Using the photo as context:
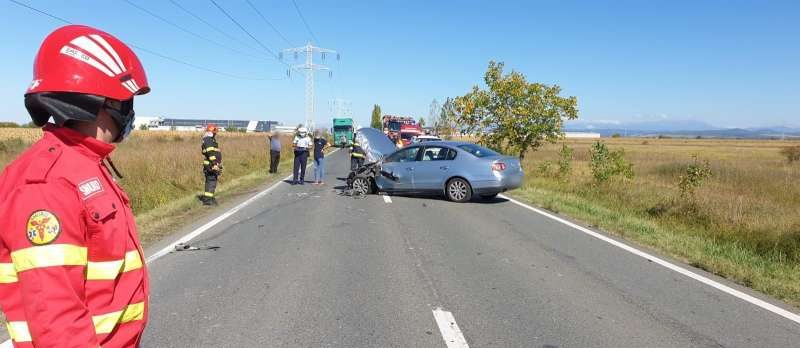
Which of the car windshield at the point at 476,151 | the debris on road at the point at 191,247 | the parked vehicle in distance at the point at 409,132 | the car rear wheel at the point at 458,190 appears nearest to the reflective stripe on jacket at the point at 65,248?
the debris on road at the point at 191,247

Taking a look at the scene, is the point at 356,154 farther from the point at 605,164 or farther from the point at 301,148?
the point at 605,164

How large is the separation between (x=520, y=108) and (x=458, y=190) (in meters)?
9.67

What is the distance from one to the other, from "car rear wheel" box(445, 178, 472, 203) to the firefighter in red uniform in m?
12.0

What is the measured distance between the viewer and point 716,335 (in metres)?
4.59

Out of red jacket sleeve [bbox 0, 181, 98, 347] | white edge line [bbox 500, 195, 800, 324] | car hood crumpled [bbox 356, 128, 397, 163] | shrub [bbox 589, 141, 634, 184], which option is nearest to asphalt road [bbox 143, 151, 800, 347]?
white edge line [bbox 500, 195, 800, 324]

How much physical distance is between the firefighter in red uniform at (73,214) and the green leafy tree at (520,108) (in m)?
21.3

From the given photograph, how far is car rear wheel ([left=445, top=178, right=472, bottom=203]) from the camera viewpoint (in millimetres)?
13578

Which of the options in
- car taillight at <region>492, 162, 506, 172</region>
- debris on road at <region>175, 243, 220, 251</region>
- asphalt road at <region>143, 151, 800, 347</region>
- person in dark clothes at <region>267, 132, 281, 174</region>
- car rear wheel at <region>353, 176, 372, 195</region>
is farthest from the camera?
person in dark clothes at <region>267, 132, 281, 174</region>

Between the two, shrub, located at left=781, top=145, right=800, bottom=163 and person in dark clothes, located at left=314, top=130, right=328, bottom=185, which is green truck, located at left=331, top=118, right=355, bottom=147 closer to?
person in dark clothes, located at left=314, top=130, right=328, bottom=185

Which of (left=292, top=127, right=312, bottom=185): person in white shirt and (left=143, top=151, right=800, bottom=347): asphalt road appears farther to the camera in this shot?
(left=292, top=127, right=312, bottom=185): person in white shirt

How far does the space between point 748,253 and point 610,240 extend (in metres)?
1.95

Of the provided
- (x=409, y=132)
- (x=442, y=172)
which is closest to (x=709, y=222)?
(x=442, y=172)

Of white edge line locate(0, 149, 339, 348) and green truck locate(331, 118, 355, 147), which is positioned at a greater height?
green truck locate(331, 118, 355, 147)

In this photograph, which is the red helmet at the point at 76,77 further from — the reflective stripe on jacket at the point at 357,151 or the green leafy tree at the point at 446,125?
the green leafy tree at the point at 446,125
